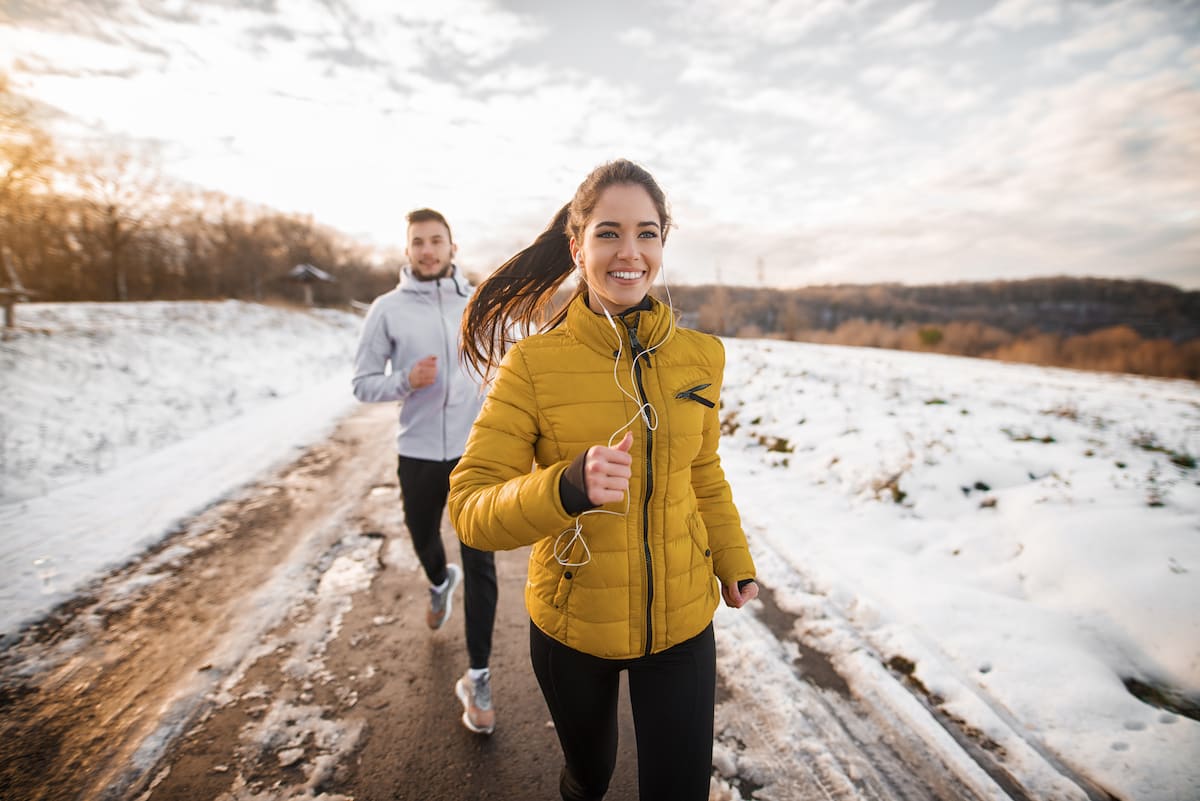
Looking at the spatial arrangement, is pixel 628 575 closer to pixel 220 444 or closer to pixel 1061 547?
pixel 1061 547

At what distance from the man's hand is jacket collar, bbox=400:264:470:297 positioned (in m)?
0.55

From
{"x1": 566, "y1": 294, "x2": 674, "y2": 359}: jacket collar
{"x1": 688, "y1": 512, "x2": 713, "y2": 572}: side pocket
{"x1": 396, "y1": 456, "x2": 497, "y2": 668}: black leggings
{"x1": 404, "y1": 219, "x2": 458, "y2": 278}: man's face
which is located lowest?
{"x1": 396, "y1": 456, "x2": 497, "y2": 668}: black leggings

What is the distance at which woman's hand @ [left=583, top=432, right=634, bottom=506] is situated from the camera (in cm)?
110

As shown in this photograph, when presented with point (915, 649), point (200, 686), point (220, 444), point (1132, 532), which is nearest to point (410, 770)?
point (200, 686)

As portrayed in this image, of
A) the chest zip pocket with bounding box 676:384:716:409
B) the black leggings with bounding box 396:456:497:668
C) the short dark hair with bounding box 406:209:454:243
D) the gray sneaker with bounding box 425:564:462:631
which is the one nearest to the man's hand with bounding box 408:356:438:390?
the black leggings with bounding box 396:456:497:668

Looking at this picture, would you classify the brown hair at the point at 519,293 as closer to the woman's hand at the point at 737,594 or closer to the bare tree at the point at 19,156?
the woman's hand at the point at 737,594

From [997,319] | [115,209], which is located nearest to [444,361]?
[115,209]

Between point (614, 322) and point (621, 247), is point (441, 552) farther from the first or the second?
point (621, 247)

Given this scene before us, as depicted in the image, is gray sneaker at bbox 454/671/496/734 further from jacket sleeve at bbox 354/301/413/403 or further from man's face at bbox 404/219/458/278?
man's face at bbox 404/219/458/278

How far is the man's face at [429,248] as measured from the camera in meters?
2.70

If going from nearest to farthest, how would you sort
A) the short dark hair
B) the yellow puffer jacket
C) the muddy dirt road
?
the yellow puffer jacket, the muddy dirt road, the short dark hair

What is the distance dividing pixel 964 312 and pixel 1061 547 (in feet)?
262

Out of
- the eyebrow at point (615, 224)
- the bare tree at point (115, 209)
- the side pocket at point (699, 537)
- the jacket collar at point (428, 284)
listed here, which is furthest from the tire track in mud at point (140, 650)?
the bare tree at point (115, 209)

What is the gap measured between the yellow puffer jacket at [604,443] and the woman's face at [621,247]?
86 mm
